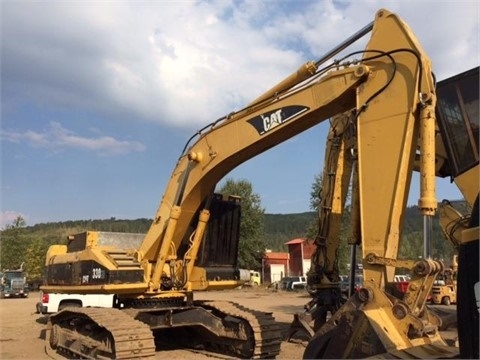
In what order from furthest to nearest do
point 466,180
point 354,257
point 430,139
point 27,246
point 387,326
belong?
1. point 27,246
2. point 354,257
3. point 430,139
4. point 466,180
5. point 387,326

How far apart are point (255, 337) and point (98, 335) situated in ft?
9.04

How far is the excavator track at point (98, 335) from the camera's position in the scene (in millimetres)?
8648

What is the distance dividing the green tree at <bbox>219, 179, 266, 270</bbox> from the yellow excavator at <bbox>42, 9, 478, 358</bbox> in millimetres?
45641

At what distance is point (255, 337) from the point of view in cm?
977

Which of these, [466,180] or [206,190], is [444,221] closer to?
[206,190]

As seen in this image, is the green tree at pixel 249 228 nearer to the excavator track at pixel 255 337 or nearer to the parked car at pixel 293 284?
the parked car at pixel 293 284

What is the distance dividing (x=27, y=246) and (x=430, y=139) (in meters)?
56.5

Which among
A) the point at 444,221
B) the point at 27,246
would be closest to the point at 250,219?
the point at 27,246

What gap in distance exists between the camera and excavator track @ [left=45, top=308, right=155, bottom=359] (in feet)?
28.4

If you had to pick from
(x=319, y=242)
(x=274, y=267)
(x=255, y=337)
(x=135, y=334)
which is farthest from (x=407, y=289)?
(x=274, y=267)

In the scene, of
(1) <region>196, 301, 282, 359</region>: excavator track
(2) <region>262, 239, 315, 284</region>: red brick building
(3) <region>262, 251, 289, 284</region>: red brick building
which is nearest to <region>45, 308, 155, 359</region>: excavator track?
(1) <region>196, 301, 282, 359</region>: excavator track

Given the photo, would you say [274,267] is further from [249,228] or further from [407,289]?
[407,289]

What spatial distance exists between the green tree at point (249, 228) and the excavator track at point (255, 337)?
45.7 m

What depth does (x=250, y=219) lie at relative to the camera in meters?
58.4
